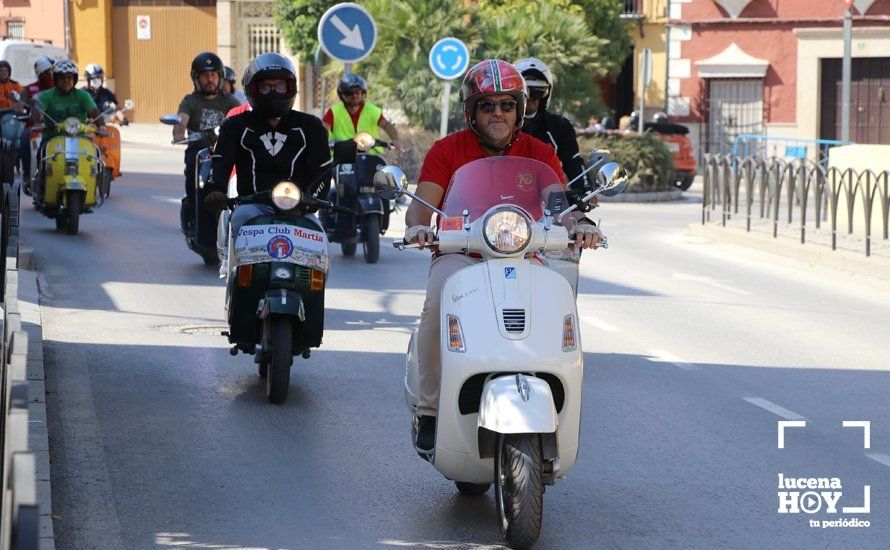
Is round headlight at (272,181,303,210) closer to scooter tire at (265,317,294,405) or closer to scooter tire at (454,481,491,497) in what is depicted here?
scooter tire at (265,317,294,405)

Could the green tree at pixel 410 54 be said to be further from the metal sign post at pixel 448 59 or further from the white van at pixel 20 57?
the white van at pixel 20 57

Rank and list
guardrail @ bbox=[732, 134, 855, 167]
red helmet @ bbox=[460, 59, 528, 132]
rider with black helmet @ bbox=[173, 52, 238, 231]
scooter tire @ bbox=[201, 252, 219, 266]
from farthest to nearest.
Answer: guardrail @ bbox=[732, 134, 855, 167]
scooter tire @ bbox=[201, 252, 219, 266]
rider with black helmet @ bbox=[173, 52, 238, 231]
red helmet @ bbox=[460, 59, 528, 132]

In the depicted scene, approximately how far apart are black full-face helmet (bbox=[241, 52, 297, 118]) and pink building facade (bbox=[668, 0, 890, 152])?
29499mm

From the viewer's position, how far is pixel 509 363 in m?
5.79

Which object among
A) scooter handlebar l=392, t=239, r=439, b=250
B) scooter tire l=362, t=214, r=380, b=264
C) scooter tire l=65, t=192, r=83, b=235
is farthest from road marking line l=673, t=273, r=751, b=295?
scooter handlebar l=392, t=239, r=439, b=250

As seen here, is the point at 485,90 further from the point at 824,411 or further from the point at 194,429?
the point at 824,411

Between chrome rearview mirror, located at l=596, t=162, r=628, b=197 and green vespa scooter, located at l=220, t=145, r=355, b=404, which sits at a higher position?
chrome rearview mirror, located at l=596, t=162, r=628, b=197

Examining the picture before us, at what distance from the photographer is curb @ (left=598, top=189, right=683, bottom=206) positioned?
2827 cm

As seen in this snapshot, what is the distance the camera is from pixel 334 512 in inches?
256

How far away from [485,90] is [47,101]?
456 inches

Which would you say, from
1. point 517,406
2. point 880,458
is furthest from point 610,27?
point 517,406

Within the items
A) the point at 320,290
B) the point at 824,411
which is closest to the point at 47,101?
the point at 320,290

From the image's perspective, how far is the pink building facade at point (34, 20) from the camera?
5319 cm

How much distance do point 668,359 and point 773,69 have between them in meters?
29.6
